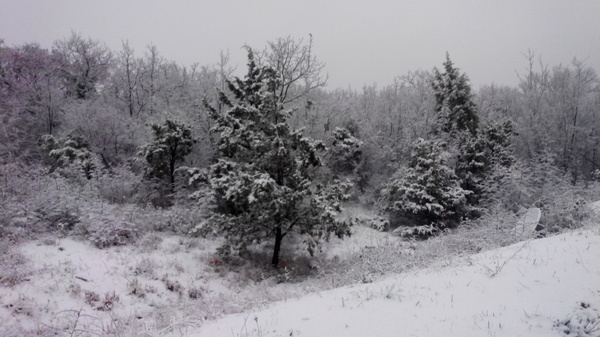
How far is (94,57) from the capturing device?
32688 mm

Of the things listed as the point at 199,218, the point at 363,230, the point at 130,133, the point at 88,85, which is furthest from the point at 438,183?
the point at 88,85

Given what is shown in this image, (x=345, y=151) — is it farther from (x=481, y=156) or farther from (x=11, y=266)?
(x=11, y=266)

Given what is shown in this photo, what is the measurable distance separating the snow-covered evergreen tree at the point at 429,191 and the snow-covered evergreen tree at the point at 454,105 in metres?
5.63

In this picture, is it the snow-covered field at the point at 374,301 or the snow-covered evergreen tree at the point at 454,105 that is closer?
the snow-covered field at the point at 374,301

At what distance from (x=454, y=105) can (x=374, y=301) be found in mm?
25930

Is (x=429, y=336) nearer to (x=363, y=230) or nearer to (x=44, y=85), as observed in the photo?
(x=363, y=230)

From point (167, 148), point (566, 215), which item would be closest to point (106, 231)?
point (167, 148)

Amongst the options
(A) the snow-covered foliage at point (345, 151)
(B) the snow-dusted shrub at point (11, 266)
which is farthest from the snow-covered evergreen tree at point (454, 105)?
(B) the snow-dusted shrub at point (11, 266)

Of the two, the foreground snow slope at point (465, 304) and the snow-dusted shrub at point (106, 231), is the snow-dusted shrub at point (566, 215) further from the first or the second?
the snow-dusted shrub at point (106, 231)

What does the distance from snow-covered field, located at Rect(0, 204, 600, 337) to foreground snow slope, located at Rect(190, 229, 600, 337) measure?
1 centimetres

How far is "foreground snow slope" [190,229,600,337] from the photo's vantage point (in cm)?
377

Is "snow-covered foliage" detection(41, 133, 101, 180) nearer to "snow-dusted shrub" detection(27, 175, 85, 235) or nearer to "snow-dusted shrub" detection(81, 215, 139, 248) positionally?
"snow-dusted shrub" detection(27, 175, 85, 235)

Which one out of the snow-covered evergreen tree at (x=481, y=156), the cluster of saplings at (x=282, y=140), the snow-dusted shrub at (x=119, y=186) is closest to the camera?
the cluster of saplings at (x=282, y=140)

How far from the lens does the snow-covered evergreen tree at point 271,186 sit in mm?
12789
